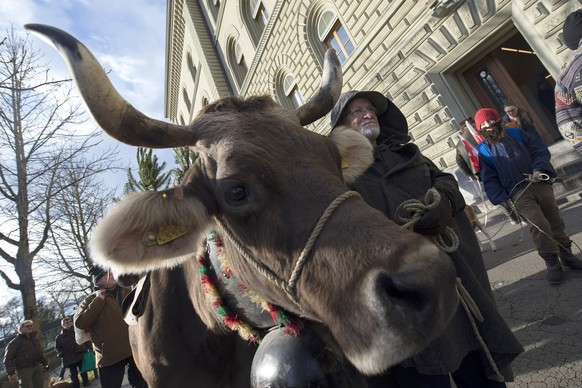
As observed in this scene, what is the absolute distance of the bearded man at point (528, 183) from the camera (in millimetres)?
3814

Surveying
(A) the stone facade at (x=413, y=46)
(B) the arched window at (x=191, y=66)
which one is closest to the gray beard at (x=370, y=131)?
(A) the stone facade at (x=413, y=46)

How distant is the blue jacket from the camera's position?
4.00 meters

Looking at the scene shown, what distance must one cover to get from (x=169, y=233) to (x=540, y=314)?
3713 mm

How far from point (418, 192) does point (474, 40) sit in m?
8.48

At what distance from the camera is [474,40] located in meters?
8.55

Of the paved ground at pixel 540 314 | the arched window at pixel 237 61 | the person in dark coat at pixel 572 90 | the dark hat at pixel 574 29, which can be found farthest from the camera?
the arched window at pixel 237 61

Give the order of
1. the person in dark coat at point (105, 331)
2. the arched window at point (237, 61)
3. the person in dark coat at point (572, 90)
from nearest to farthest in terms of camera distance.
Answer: the person in dark coat at point (572, 90) < the person in dark coat at point (105, 331) < the arched window at point (237, 61)

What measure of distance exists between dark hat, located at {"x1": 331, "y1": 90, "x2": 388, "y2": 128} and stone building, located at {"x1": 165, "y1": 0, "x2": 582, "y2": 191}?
2597mm

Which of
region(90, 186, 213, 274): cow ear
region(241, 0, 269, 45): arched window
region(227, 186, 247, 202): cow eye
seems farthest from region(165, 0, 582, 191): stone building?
region(227, 186, 247, 202): cow eye

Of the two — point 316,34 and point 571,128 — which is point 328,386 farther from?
point 316,34

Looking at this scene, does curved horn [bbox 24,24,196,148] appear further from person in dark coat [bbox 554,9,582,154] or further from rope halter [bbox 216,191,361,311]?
person in dark coat [bbox 554,9,582,154]

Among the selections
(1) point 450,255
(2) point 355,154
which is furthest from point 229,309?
(1) point 450,255

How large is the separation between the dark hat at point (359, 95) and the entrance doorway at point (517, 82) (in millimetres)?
8519

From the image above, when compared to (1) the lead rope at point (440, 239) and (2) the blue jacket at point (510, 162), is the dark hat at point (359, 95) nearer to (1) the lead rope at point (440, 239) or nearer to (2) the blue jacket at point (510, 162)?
(1) the lead rope at point (440, 239)
